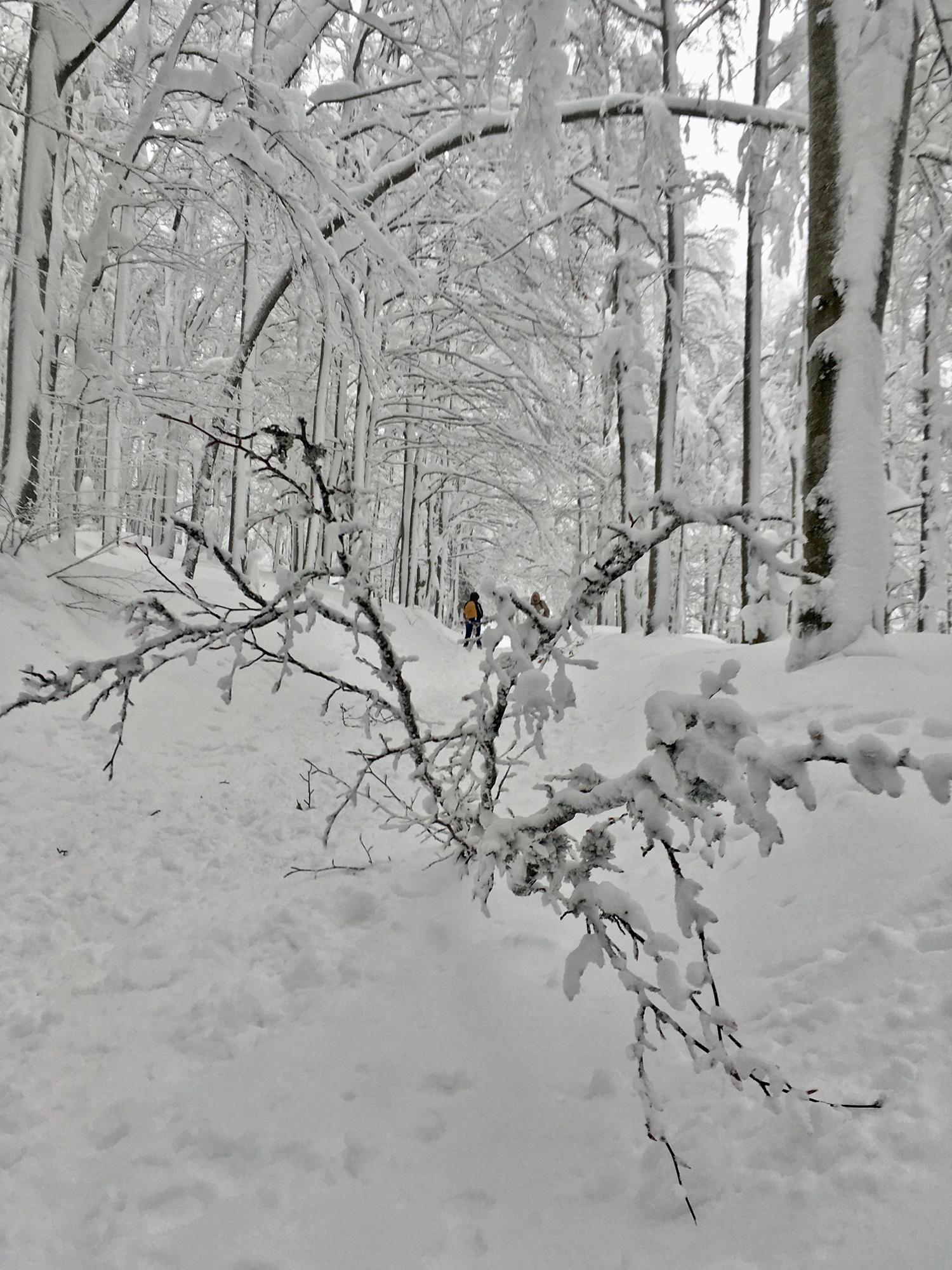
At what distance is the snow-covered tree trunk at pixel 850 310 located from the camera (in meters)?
3.80

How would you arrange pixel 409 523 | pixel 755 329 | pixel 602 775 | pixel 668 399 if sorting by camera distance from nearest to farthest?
pixel 602 775 → pixel 755 329 → pixel 668 399 → pixel 409 523

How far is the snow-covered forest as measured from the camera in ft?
4.63

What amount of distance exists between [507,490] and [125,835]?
12.0 meters

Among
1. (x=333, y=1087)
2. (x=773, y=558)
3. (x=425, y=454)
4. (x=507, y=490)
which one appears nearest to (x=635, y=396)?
(x=507, y=490)

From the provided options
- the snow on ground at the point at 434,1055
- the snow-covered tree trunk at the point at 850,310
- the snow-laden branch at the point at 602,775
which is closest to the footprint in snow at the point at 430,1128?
the snow on ground at the point at 434,1055

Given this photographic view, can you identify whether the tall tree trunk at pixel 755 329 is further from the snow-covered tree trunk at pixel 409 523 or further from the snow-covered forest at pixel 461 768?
the snow-covered tree trunk at pixel 409 523

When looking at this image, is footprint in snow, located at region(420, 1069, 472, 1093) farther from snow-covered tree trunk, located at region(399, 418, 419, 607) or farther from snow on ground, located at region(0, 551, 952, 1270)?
snow-covered tree trunk, located at region(399, 418, 419, 607)

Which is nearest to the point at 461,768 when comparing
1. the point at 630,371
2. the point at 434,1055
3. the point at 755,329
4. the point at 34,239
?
the point at 434,1055

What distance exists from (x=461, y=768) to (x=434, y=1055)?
2.94 ft

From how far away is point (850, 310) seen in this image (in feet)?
13.0

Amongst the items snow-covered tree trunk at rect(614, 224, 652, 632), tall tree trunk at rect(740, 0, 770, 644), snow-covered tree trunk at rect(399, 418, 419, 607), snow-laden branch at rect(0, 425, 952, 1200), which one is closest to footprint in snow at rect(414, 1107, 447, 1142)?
snow-laden branch at rect(0, 425, 952, 1200)

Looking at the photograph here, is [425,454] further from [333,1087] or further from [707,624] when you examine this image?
[707,624]

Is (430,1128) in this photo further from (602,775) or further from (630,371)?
(630,371)

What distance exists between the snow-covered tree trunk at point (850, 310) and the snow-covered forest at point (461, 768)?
1.1 inches
